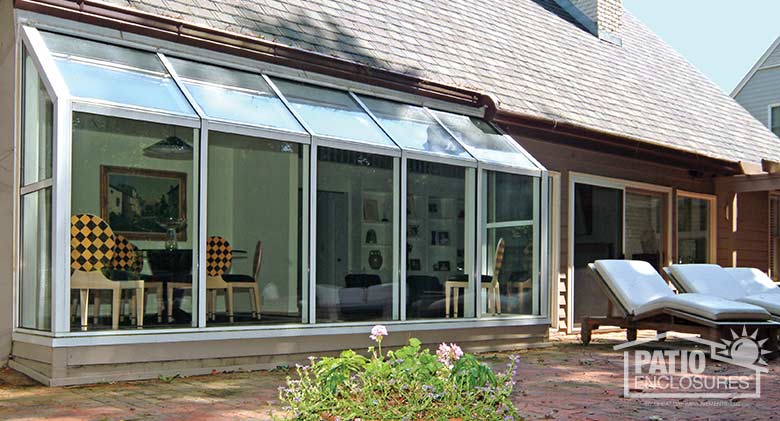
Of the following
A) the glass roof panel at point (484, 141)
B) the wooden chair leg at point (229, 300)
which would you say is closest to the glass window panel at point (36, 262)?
the wooden chair leg at point (229, 300)

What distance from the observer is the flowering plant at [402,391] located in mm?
2572

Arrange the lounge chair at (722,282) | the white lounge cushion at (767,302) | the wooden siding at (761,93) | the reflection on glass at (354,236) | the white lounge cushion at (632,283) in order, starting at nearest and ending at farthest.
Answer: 1. the reflection on glass at (354,236)
2. the white lounge cushion at (767,302)
3. the white lounge cushion at (632,283)
4. the lounge chair at (722,282)
5. the wooden siding at (761,93)

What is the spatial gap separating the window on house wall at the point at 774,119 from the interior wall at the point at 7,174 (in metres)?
19.2

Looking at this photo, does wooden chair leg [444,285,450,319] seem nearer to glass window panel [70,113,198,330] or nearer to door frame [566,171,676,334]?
glass window panel [70,113,198,330]

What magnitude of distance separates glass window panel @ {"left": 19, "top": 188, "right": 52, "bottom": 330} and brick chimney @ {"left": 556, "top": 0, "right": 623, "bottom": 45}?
418 inches

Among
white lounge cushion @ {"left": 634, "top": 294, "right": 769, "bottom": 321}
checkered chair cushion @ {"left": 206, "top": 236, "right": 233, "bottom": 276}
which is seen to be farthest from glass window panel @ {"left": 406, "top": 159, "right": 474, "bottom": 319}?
white lounge cushion @ {"left": 634, "top": 294, "right": 769, "bottom": 321}

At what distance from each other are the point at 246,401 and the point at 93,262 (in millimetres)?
1715

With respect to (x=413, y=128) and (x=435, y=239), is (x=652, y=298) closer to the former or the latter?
(x=435, y=239)

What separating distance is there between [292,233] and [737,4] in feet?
141

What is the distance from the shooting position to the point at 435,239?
24.2 ft

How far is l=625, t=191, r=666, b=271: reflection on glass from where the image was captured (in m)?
10.5

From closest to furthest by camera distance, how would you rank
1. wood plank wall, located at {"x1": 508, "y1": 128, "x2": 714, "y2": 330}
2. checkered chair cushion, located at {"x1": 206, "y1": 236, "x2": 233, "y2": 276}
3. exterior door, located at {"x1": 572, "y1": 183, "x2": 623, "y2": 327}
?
checkered chair cushion, located at {"x1": 206, "y1": 236, "x2": 233, "y2": 276} → wood plank wall, located at {"x1": 508, "y1": 128, "x2": 714, "y2": 330} → exterior door, located at {"x1": 572, "y1": 183, "x2": 623, "y2": 327}

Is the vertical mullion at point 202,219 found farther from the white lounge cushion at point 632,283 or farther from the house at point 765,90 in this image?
the house at point 765,90

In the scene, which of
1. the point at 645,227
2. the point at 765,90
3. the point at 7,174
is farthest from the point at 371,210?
the point at 765,90
